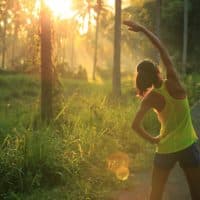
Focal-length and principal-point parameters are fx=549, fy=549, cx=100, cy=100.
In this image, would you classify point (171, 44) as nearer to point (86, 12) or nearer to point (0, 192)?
point (86, 12)

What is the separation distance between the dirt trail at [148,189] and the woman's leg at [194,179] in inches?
106

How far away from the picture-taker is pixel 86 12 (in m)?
63.2

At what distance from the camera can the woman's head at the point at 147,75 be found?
189 inches

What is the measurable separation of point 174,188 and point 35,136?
2359mm

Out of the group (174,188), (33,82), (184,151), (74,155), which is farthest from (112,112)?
(33,82)

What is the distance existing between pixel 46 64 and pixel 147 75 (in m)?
9.59

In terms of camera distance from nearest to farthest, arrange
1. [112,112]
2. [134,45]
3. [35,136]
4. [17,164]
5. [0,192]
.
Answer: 1. [0,192]
2. [17,164]
3. [35,136]
4. [112,112]
5. [134,45]

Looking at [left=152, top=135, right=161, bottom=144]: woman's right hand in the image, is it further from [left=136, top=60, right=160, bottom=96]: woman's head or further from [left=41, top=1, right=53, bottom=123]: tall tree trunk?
[left=41, top=1, right=53, bottom=123]: tall tree trunk

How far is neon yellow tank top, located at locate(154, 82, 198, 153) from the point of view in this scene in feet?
15.8

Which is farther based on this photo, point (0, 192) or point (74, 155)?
point (74, 155)

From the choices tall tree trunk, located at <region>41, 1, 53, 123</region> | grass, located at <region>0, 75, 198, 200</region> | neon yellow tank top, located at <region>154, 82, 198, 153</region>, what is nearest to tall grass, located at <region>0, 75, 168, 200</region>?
grass, located at <region>0, 75, 198, 200</region>

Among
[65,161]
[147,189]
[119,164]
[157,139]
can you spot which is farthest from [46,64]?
[157,139]

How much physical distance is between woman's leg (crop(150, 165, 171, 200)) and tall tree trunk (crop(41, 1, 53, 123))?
9.12 m

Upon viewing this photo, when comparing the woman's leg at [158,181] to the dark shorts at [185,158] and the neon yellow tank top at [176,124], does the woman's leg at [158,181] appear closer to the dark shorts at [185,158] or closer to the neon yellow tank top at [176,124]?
the dark shorts at [185,158]
